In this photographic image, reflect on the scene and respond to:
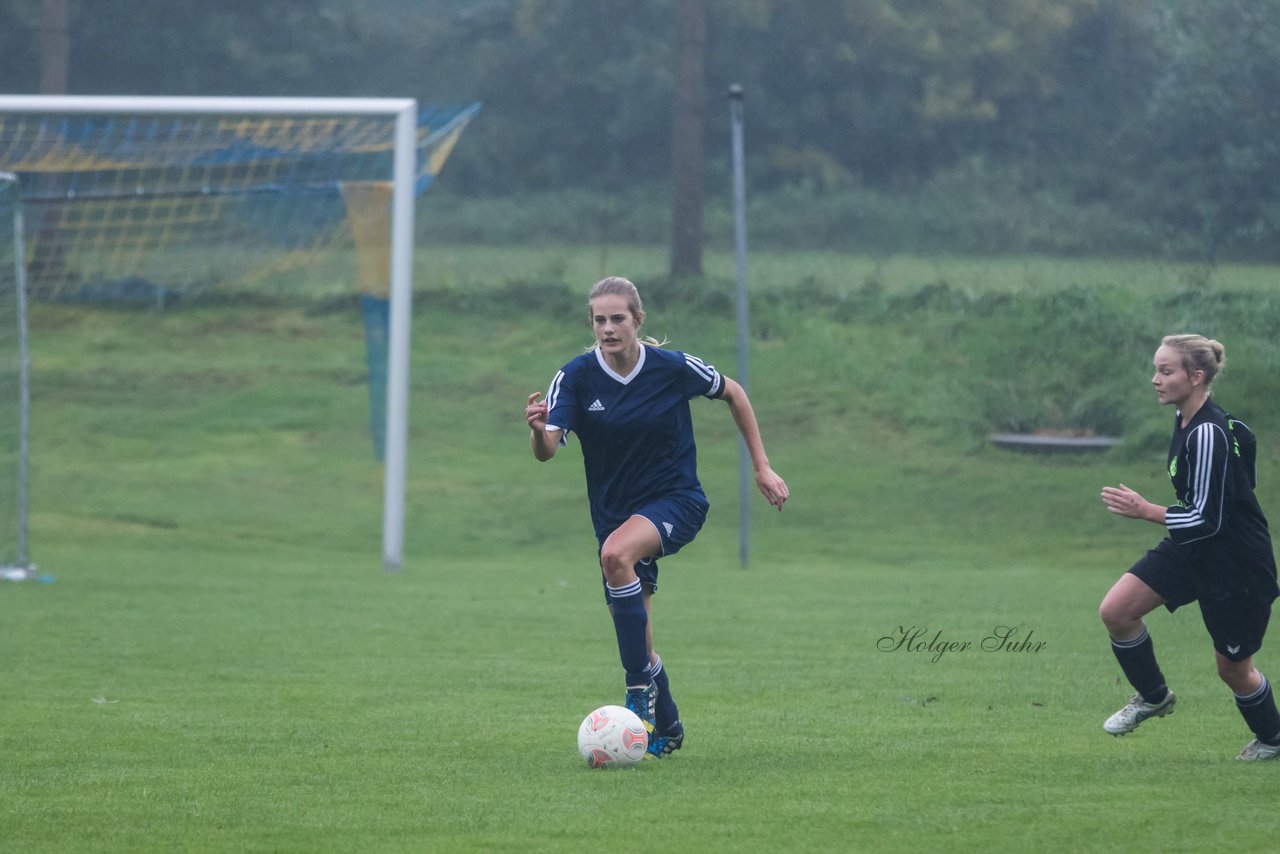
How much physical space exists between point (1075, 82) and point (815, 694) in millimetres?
22831

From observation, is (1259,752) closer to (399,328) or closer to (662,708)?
(662,708)

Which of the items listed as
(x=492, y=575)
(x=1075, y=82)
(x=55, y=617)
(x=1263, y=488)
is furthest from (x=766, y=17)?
(x=55, y=617)

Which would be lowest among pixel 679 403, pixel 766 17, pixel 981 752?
pixel 981 752

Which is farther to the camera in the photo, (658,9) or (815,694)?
(658,9)

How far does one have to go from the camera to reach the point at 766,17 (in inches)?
1119

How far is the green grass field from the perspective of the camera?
4.77 m

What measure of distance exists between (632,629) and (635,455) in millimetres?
657

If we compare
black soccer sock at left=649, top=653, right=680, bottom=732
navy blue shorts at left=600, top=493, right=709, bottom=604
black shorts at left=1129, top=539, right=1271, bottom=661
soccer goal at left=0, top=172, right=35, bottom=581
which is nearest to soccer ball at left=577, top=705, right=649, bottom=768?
black soccer sock at left=649, top=653, right=680, bottom=732

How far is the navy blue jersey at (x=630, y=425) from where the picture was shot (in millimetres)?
5746

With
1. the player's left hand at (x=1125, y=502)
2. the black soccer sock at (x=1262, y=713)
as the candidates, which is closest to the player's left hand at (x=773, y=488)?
the player's left hand at (x=1125, y=502)

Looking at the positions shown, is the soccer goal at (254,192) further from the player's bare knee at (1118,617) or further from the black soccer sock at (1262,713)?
the black soccer sock at (1262,713)

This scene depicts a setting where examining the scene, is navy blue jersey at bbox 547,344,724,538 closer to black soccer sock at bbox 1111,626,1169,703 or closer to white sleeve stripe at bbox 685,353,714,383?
white sleeve stripe at bbox 685,353,714,383

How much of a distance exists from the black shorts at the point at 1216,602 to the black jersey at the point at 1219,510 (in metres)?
0.03

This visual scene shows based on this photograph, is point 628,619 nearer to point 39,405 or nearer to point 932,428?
point 932,428
